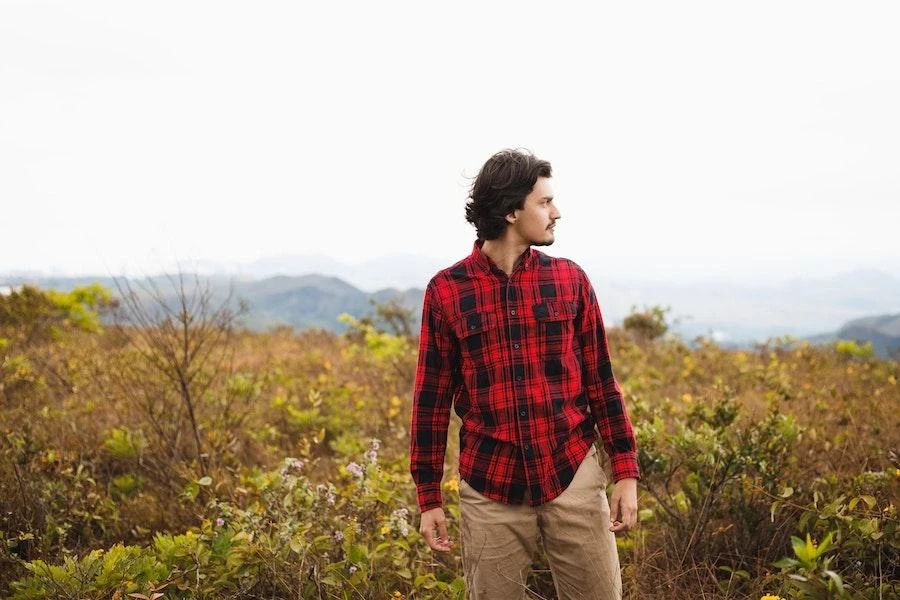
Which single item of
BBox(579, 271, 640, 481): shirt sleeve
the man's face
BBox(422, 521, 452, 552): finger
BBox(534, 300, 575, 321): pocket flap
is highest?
the man's face

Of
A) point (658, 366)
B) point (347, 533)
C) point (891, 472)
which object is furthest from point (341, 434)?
point (658, 366)

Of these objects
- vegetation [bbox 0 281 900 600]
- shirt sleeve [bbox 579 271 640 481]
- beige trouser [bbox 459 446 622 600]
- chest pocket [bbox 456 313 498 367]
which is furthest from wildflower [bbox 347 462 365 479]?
shirt sleeve [bbox 579 271 640 481]

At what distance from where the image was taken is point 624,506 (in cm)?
190

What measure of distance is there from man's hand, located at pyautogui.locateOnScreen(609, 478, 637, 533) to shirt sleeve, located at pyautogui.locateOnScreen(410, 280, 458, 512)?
1.99 ft

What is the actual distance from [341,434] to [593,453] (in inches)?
157

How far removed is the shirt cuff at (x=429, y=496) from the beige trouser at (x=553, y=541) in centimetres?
12

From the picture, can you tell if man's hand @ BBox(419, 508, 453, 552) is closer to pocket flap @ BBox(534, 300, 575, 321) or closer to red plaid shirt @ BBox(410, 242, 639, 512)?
red plaid shirt @ BBox(410, 242, 639, 512)

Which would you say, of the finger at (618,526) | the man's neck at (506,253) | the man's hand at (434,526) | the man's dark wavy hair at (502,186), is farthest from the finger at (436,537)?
the man's dark wavy hair at (502,186)

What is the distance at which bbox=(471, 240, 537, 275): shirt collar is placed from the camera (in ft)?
6.42

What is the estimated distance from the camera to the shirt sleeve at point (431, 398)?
6.49 feet

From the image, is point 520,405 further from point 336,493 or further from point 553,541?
point 336,493

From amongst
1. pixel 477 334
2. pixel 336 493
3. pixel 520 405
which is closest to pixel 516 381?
pixel 520 405

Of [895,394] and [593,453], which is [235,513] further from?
[895,394]

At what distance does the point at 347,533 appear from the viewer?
98.1 inches
